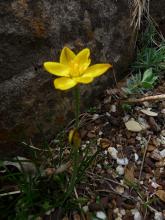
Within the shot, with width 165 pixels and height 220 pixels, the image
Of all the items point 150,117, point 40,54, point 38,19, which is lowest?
point 150,117

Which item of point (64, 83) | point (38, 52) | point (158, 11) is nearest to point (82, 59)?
point (64, 83)

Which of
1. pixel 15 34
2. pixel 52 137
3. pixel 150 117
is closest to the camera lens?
pixel 15 34

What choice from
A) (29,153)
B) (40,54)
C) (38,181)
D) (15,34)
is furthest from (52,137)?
(15,34)

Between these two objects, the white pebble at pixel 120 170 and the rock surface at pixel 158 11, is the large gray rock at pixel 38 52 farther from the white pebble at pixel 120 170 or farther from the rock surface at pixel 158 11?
the rock surface at pixel 158 11

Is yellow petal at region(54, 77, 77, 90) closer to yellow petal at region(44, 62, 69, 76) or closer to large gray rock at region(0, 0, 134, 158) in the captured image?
yellow petal at region(44, 62, 69, 76)

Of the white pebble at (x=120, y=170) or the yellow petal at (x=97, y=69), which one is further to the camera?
the white pebble at (x=120, y=170)

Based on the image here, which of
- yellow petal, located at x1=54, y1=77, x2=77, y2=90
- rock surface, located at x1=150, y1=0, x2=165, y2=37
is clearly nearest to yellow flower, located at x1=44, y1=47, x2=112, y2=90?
yellow petal, located at x1=54, y1=77, x2=77, y2=90

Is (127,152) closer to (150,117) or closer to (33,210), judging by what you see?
(150,117)

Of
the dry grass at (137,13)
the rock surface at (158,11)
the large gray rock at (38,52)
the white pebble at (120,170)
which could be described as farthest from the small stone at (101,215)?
Result: the rock surface at (158,11)
